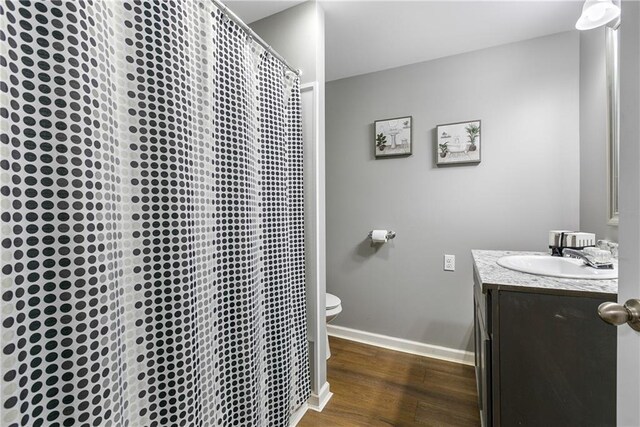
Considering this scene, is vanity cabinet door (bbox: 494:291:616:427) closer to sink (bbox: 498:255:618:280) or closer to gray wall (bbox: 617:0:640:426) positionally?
sink (bbox: 498:255:618:280)

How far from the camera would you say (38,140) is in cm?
56

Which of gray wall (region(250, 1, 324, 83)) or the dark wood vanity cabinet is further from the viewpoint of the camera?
gray wall (region(250, 1, 324, 83))

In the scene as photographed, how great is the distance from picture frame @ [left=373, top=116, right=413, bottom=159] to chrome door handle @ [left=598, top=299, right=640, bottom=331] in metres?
1.86

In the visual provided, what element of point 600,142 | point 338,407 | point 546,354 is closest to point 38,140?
point 546,354

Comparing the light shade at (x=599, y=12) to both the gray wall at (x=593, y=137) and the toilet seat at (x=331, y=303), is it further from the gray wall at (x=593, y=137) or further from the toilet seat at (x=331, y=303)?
the toilet seat at (x=331, y=303)

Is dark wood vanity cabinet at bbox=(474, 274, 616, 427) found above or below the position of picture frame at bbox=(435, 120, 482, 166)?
below

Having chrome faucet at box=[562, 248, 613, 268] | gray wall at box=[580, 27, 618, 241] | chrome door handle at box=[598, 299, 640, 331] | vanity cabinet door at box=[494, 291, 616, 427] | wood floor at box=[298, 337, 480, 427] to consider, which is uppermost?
gray wall at box=[580, 27, 618, 241]

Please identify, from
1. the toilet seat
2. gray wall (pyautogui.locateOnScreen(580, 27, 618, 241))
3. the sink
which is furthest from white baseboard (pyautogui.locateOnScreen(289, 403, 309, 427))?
gray wall (pyautogui.locateOnScreen(580, 27, 618, 241))

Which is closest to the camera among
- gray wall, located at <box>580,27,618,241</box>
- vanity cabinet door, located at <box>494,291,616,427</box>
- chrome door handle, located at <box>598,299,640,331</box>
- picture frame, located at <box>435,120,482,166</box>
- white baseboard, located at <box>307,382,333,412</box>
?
chrome door handle, located at <box>598,299,640,331</box>

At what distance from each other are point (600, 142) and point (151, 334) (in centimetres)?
234

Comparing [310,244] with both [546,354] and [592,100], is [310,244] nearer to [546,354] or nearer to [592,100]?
[546,354]

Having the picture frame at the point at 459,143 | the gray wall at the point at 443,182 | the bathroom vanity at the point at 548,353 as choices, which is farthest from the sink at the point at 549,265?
the picture frame at the point at 459,143

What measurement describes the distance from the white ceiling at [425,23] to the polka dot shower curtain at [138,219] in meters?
0.69

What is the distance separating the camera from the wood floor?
59.3 inches
